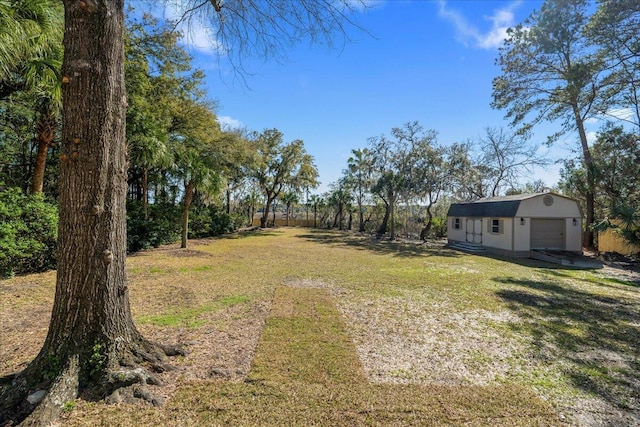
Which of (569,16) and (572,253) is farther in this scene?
(572,253)

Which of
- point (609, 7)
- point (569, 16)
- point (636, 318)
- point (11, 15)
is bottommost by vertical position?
point (636, 318)

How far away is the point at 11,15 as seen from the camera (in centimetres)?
363

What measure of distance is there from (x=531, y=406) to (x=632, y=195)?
55.5 feet

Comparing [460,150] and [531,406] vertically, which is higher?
[460,150]

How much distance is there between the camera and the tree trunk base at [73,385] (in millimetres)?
2010

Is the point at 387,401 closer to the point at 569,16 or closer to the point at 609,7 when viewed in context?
the point at 609,7

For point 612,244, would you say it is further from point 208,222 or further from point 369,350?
point 208,222

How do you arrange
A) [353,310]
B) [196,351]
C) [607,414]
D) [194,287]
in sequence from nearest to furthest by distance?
[607,414] < [196,351] < [353,310] < [194,287]

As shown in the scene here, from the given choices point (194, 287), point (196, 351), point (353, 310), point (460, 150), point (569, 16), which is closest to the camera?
point (196, 351)

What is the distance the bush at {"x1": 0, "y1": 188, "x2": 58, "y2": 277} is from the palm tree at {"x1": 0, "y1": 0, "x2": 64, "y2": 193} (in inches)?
79.5

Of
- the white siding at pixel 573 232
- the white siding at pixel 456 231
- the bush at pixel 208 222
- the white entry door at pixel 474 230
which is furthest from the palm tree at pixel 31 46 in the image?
the white siding at pixel 456 231

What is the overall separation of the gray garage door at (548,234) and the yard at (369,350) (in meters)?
6.78

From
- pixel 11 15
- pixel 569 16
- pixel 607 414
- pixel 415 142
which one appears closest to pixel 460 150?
pixel 415 142

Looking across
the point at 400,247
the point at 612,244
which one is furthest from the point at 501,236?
the point at 612,244
